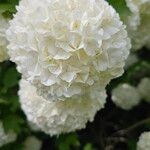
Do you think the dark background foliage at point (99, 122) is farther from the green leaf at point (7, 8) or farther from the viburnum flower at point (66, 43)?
the viburnum flower at point (66, 43)

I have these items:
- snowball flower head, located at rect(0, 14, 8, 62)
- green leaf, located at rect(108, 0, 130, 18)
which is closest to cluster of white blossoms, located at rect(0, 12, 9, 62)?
snowball flower head, located at rect(0, 14, 8, 62)

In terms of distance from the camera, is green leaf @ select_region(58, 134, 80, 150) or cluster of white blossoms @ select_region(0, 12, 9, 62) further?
green leaf @ select_region(58, 134, 80, 150)

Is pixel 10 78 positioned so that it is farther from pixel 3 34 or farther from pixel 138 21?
pixel 138 21

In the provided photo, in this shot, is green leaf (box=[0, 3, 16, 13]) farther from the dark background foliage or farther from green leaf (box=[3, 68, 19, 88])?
green leaf (box=[3, 68, 19, 88])

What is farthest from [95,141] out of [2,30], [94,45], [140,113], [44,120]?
[94,45]

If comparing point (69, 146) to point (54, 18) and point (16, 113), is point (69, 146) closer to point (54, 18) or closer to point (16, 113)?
point (16, 113)

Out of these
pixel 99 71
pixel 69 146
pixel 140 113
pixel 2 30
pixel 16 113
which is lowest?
pixel 140 113

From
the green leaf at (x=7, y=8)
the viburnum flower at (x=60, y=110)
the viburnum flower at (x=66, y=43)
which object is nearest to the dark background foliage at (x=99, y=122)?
the viburnum flower at (x=60, y=110)
